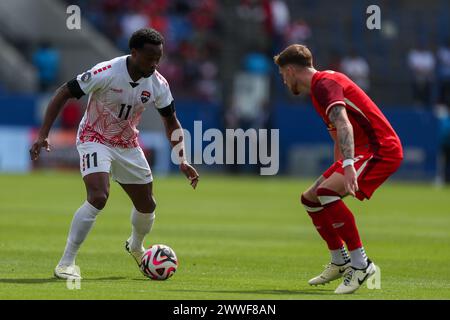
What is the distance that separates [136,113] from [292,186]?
2003 centimetres

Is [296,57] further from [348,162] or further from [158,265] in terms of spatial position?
[158,265]

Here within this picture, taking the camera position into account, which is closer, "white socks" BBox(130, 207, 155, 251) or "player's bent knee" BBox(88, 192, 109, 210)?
"player's bent knee" BBox(88, 192, 109, 210)

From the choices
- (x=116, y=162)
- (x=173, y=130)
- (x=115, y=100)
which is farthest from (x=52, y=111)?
(x=173, y=130)

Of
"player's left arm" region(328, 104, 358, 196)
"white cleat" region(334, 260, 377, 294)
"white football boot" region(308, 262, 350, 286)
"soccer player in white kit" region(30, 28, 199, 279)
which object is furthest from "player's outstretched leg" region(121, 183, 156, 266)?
"player's left arm" region(328, 104, 358, 196)

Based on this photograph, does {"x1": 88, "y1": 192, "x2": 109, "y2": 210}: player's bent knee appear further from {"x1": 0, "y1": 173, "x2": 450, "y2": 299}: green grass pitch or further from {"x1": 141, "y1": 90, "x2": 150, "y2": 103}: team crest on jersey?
{"x1": 141, "y1": 90, "x2": 150, "y2": 103}: team crest on jersey

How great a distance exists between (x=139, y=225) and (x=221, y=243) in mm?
4227

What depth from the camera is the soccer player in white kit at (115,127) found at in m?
11.3

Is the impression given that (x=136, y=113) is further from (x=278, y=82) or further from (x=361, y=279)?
(x=278, y=82)

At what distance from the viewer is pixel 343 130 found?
10133mm

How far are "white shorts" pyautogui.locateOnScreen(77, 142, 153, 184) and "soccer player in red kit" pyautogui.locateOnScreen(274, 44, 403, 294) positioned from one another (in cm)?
195

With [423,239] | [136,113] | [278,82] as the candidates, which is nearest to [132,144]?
[136,113]

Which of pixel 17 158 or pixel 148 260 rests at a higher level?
pixel 17 158

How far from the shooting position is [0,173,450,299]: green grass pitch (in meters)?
10.6
